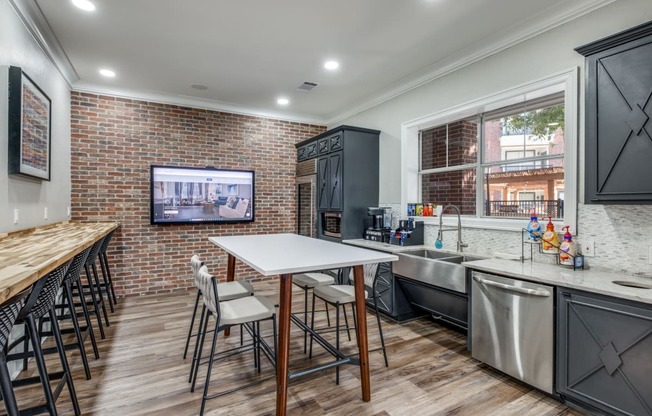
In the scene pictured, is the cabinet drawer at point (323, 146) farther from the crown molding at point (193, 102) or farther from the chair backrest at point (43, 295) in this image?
the chair backrest at point (43, 295)

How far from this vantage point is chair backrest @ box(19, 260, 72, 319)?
1457mm

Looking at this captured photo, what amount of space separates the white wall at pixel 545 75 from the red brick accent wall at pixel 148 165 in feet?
8.32

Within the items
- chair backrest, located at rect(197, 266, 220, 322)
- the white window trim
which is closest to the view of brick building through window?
the white window trim

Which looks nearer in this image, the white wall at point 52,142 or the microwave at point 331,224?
the white wall at point 52,142

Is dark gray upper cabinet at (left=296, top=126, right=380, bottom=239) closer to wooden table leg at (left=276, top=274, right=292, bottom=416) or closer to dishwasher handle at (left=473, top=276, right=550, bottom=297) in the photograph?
dishwasher handle at (left=473, top=276, right=550, bottom=297)

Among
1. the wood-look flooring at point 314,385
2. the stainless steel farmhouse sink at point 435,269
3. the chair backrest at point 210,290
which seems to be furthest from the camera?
the stainless steel farmhouse sink at point 435,269

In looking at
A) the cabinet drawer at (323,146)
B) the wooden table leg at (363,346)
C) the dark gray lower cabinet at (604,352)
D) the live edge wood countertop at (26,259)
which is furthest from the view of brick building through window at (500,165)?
the live edge wood countertop at (26,259)

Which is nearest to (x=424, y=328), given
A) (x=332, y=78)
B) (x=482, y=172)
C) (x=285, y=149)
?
(x=482, y=172)

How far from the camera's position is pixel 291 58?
11.9 ft

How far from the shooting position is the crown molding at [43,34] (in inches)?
102

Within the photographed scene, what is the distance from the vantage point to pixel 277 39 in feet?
10.5

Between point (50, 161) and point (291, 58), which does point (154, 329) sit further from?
point (291, 58)

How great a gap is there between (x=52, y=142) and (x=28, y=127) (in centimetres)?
89

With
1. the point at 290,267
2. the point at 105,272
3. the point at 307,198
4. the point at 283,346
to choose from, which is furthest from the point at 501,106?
the point at 105,272
